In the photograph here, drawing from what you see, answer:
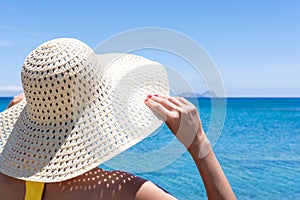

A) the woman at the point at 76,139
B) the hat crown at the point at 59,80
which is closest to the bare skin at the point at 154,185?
the woman at the point at 76,139

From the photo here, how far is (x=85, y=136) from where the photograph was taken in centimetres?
117

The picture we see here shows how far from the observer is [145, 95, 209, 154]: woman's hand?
1.00 meters

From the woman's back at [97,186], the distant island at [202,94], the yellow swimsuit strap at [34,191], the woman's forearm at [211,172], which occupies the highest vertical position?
the distant island at [202,94]

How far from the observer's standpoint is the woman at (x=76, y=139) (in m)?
1.05

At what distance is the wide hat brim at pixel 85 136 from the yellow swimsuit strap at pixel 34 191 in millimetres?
32

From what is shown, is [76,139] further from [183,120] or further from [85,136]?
[183,120]

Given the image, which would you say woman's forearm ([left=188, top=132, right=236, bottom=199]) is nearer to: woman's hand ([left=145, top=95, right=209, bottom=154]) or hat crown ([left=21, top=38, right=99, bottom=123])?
woman's hand ([left=145, top=95, right=209, bottom=154])

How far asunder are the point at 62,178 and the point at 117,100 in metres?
0.31

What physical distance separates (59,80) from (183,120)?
0.39 metres

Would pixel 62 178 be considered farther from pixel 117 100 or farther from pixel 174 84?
pixel 174 84

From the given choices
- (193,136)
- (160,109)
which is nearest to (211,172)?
(193,136)

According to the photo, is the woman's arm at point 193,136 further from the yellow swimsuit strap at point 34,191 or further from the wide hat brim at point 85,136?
the yellow swimsuit strap at point 34,191

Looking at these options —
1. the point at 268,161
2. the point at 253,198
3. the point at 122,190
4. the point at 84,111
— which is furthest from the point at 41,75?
the point at 268,161

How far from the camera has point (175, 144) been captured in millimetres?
1305
